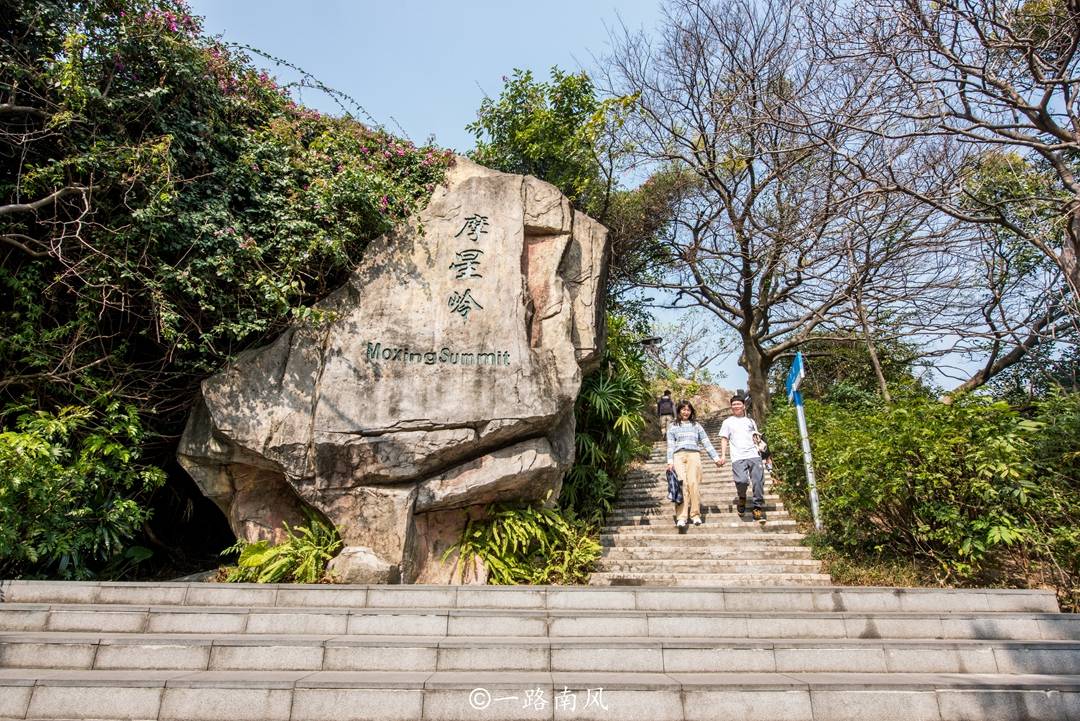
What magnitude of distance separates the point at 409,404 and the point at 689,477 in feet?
12.8

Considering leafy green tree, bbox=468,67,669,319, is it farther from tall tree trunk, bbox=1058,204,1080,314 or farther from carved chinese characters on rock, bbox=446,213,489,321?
tall tree trunk, bbox=1058,204,1080,314

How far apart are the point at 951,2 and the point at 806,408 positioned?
6.52 meters

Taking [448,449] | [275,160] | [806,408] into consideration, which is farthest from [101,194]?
[806,408]

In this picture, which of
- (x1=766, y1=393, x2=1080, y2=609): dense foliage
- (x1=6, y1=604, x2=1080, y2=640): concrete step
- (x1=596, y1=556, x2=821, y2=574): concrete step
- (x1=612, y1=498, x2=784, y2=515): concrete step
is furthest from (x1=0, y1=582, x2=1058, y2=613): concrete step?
(x1=612, y1=498, x2=784, y2=515): concrete step

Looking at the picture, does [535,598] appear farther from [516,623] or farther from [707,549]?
[707,549]

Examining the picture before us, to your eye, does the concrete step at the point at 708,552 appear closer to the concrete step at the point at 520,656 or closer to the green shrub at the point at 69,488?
the concrete step at the point at 520,656

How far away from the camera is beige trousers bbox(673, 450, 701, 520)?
7.89m

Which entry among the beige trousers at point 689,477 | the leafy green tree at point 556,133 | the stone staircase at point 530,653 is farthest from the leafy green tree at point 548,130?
the stone staircase at point 530,653

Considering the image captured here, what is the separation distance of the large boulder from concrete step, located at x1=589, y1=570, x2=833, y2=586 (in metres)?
1.40

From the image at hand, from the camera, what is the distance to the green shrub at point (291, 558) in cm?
624

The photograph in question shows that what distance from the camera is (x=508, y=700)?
3316mm

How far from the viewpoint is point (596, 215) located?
13031 mm

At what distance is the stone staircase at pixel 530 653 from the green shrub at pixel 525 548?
6.50ft

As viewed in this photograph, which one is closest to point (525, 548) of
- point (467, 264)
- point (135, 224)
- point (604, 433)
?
→ point (604, 433)
